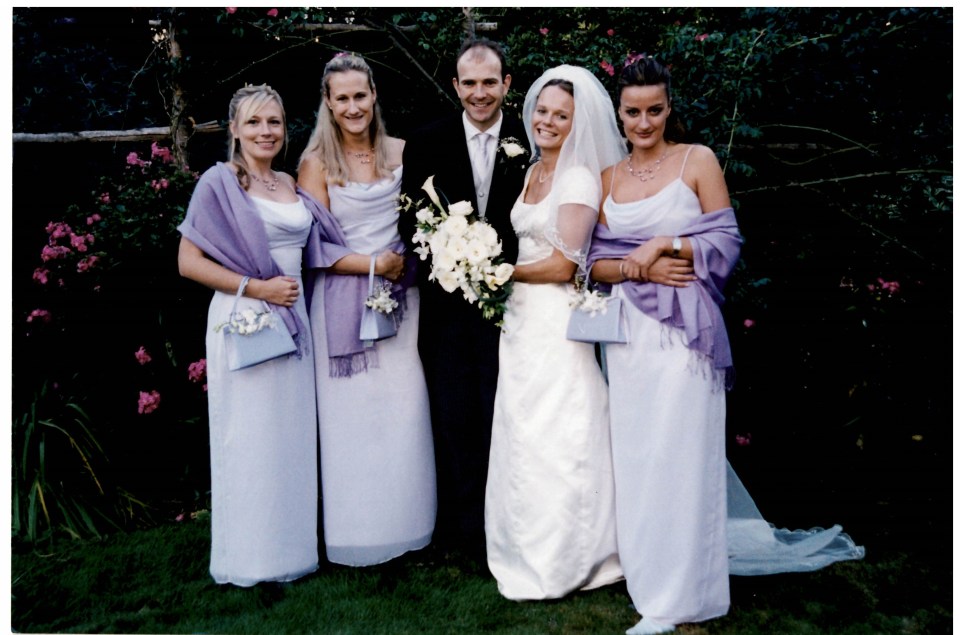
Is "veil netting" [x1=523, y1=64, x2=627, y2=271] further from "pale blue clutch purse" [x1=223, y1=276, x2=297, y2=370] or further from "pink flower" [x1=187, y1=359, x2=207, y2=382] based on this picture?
"pink flower" [x1=187, y1=359, x2=207, y2=382]

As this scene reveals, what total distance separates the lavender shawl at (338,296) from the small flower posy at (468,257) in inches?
A: 19.6

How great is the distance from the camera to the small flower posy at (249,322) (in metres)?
3.56

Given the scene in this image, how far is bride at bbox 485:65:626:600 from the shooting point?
3.44 m

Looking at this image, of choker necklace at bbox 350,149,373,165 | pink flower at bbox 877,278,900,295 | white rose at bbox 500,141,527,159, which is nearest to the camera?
white rose at bbox 500,141,527,159

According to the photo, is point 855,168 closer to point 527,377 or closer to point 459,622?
point 527,377

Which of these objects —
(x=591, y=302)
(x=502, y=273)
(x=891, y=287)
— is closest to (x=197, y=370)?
(x=502, y=273)

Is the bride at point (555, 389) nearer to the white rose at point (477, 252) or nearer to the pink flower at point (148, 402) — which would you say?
A: the white rose at point (477, 252)

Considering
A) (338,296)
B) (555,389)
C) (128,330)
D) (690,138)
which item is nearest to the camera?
(555,389)

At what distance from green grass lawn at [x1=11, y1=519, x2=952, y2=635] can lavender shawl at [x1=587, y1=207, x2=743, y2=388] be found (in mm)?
1075

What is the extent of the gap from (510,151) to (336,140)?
83cm

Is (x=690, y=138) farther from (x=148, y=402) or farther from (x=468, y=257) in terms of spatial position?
(x=148, y=402)

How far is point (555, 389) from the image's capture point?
354cm

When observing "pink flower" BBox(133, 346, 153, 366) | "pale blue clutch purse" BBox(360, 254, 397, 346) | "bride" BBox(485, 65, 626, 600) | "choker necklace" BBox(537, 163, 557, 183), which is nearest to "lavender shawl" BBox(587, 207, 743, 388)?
"bride" BBox(485, 65, 626, 600)

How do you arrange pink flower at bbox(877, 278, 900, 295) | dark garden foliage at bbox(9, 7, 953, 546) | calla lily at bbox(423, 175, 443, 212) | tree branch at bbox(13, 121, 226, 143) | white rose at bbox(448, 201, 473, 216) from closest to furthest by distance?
white rose at bbox(448, 201, 473, 216) → calla lily at bbox(423, 175, 443, 212) → dark garden foliage at bbox(9, 7, 953, 546) → pink flower at bbox(877, 278, 900, 295) → tree branch at bbox(13, 121, 226, 143)
